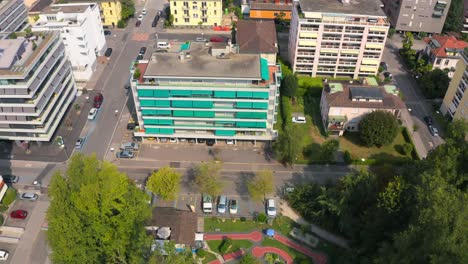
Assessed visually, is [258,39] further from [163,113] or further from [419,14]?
[419,14]

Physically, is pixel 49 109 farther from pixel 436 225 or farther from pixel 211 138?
pixel 436 225

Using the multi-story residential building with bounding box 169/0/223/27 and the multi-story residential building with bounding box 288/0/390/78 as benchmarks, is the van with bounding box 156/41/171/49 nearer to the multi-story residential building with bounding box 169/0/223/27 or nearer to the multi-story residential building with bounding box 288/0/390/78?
the multi-story residential building with bounding box 169/0/223/27

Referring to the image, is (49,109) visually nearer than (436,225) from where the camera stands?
No

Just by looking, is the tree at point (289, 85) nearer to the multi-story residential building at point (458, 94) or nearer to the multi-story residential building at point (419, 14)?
the multi-story residential building at point (458, 94)

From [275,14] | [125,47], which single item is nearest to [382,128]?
[275,14]

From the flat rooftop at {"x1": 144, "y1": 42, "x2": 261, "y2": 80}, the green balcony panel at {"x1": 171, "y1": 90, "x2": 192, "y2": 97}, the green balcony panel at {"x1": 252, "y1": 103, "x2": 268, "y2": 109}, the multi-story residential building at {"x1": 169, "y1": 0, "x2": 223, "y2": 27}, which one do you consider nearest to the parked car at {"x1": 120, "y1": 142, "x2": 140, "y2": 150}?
the green balcony panel at {"x1": 171, "y1": 90, "x2": 192, "y2": 97}

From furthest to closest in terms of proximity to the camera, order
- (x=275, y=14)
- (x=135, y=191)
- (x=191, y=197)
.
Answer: (x=275, y=14) → (x=191, y=197) → (x=135, y=191)
